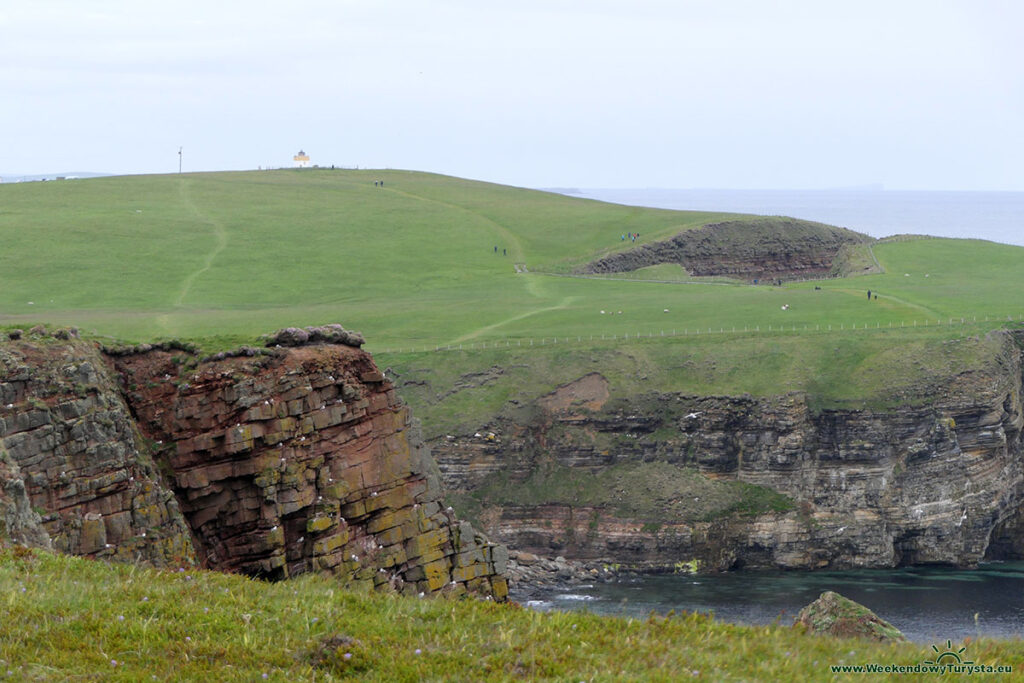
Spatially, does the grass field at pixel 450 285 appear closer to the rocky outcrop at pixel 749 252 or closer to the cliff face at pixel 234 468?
the rocky outcrop at pixel 749 252

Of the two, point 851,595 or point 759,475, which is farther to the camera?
point 759,475

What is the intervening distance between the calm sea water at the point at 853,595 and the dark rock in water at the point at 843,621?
45.3m

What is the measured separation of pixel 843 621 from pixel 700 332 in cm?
8150

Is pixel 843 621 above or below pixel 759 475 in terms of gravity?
above

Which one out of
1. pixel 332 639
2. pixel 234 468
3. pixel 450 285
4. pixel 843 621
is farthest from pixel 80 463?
pixel 450 285

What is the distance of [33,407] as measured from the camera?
23.8 m

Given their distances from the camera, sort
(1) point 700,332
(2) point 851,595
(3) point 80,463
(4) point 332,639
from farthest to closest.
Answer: (1) point 700,332 < (2) point 851,595 < (3) point 80,463 < (4) point 332,639

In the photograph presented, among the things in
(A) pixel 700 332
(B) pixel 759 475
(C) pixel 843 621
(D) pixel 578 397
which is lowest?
(B) pixel 759 475

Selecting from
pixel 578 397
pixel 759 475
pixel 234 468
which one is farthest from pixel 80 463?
pixel 759 475

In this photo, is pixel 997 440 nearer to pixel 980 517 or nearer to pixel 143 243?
pixel 980 517

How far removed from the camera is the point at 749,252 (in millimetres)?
152000

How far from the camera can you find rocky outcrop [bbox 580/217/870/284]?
146000mm

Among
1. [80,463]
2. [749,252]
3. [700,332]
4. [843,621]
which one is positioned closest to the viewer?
[843,621]

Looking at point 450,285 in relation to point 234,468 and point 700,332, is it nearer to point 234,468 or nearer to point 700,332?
point 700,332
